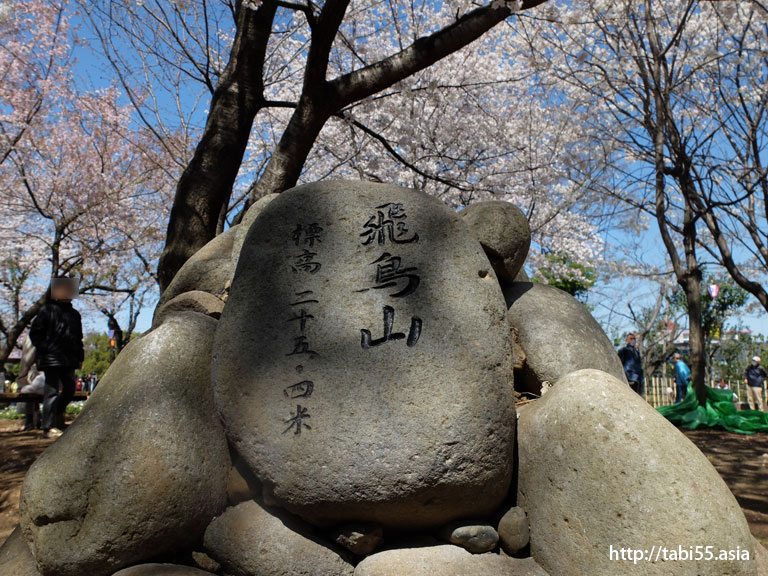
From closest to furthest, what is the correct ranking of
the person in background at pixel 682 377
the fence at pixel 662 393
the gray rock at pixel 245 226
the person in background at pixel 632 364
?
the gray rock at pixel 245 226
the person in background at pixel 632 364
the person in background at pixel 682 377
the fence at pixel 662 393

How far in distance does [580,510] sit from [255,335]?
1554 millimetres

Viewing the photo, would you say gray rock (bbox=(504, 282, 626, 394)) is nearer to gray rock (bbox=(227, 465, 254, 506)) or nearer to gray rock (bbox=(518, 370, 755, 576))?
gray rock (bbox=(518, 370, 755, 576))

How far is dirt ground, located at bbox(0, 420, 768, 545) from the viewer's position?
4.54 meters

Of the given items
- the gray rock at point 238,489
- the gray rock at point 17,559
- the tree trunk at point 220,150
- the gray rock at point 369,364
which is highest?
the tree trunk at point 220,150

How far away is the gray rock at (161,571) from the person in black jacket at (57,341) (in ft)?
14.7

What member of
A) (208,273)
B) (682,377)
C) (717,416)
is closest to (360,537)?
(208,273)

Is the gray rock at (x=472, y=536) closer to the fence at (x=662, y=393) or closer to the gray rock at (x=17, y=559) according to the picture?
the gray rock at (x=17, y=559)

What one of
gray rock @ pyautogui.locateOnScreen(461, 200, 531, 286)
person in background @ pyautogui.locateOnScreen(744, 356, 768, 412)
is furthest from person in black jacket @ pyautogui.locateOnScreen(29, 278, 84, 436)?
person in background @ pyautogui.locateOnScreen(744, 356, 768, 412)

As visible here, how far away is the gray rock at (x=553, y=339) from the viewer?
9.60ft

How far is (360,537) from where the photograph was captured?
2.23 m

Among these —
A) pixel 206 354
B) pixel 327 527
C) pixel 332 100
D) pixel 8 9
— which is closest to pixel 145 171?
pixel 8 9

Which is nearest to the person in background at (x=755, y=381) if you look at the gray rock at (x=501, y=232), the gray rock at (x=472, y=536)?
the gray rock at (x=501, y=232)

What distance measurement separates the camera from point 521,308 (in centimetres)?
312

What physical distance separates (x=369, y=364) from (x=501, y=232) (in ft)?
3.69
